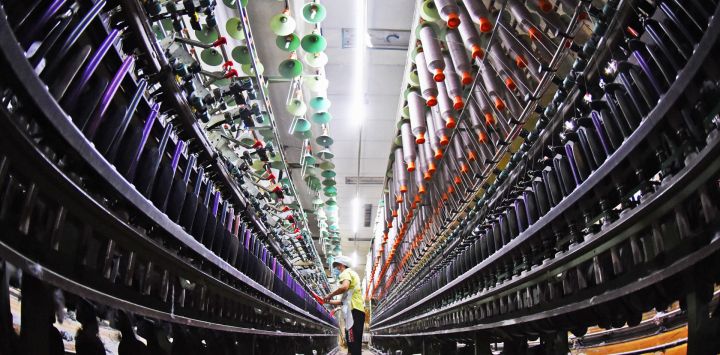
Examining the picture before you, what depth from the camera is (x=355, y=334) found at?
5.04 m

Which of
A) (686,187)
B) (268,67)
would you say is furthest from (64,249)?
(268,67)

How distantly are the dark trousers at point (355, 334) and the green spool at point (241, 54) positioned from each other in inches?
123

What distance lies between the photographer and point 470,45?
8.91ft

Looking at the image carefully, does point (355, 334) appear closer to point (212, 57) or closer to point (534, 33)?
point (212, 57)

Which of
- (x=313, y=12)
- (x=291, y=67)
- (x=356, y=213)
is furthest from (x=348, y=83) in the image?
(x=356, y=213)

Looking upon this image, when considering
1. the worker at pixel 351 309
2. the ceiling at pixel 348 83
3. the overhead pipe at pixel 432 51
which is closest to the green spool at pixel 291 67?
the overhead pipe at pixel 432 51

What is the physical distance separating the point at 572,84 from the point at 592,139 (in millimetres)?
266

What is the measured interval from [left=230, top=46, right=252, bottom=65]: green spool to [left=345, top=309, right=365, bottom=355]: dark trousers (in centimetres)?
312

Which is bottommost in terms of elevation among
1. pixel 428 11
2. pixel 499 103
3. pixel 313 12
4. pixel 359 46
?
pixel 499 103

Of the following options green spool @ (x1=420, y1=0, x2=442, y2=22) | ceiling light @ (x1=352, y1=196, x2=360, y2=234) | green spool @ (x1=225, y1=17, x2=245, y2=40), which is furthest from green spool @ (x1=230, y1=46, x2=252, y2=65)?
ceiling light @ (x1=352, y1=196, x2=360, y2=234)

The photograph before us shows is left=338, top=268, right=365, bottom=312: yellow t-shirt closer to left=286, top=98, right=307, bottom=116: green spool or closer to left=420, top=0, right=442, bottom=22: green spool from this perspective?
left=286, top=98, right=307, bottom=116: green spool

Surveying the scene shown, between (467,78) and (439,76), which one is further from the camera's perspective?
(439,76)

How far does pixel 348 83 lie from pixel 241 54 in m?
2.60

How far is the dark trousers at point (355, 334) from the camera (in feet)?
16.3
